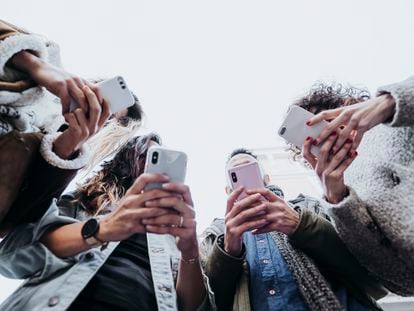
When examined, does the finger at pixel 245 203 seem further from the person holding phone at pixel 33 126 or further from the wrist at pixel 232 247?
the person holding phone at pixel 33 126

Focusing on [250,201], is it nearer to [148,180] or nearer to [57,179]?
[148,180]

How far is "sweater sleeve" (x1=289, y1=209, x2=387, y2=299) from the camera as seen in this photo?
85 centimetres

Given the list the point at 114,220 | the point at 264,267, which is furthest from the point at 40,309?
the point at 264,267

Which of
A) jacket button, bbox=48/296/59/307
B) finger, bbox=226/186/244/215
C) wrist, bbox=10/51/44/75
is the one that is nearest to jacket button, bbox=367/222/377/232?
finger, bbox=226/186/244/215

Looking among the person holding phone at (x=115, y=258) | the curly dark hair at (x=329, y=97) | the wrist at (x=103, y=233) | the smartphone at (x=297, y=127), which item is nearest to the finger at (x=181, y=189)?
the person holding phone at (x=115, y=258)

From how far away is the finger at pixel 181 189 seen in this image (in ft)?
2.17

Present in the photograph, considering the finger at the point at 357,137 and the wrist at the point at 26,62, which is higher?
the wrist at the point at 26,62

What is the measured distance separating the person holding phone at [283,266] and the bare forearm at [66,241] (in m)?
0.43

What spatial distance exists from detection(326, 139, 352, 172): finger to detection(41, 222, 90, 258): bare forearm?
0.72m

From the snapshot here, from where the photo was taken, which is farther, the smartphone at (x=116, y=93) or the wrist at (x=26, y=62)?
the smartphone at (x=116, y=93)

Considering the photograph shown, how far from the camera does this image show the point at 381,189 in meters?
0.80

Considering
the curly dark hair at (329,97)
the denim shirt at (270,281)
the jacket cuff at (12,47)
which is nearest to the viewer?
the jacket cuff at (12,47)

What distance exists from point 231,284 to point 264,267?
0.42 feet

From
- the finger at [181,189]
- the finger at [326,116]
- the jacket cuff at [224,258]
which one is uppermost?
the finger at [326,116]
